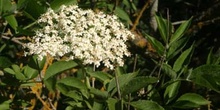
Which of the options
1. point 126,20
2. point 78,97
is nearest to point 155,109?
point 78,97

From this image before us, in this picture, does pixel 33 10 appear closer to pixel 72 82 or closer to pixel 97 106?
pixel 72 82

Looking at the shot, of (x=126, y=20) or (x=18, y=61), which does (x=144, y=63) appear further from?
(x=18, y=61)

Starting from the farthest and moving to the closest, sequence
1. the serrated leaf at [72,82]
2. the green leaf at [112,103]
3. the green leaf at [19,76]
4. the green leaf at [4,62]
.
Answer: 1. the green leaf at [19,76]
2. the green leaf at [4,62]
3. the serrated leaf at [72,82]
4. the green leaf at [112,103]

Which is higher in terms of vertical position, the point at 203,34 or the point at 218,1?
the point at 218,1

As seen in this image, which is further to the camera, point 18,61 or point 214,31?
point 214,31

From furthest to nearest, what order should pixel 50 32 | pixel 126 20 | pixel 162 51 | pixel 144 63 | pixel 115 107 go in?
1. pixel 144 63
2. pixel 126 20
3. pixel 162 51
4. pixel 50 32
5. pixel 115 107

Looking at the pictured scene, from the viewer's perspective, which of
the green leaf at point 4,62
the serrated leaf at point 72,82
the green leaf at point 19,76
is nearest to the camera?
the serrated leaf at point 72,82

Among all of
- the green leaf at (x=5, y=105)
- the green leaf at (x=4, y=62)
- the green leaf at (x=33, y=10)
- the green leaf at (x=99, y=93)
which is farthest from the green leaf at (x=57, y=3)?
the green leaf at (x=5, y=105)

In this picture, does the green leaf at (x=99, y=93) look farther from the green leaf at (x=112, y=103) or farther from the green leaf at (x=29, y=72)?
the green leaf at (x=29, y=72)
